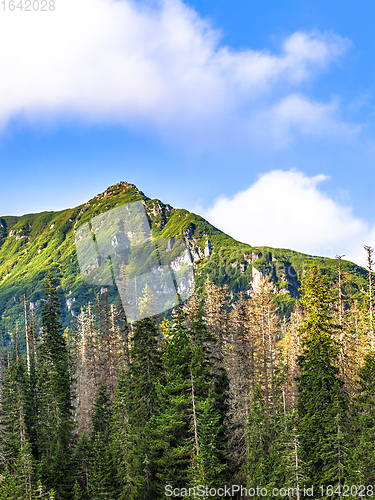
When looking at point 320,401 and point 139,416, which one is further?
point 139,416

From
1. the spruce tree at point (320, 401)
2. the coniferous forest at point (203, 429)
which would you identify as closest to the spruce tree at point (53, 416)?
the coniferous forest at point (203, 429)

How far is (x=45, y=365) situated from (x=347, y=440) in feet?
92.0

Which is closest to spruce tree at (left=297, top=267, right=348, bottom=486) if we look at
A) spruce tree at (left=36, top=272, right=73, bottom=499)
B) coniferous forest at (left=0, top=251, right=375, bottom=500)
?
coniferous forest at (left=0, top=251, right=375, bottom=500)

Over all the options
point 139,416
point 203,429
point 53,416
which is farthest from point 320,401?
point 53,416

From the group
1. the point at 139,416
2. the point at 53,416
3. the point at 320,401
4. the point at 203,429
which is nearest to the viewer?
the point at 203,429

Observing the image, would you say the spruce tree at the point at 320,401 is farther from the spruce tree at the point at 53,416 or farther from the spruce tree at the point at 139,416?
the spruce tree at the point at 53,416

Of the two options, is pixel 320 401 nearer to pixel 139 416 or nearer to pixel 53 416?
pixel 139 416

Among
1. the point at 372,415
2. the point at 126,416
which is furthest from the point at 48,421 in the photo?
the point at 372,415

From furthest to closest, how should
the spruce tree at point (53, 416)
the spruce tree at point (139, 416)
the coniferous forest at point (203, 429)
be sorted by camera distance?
the spruce tree at point (53, 416), the spruce tree at point (139, 416), the coniferous forest at point (203, 429)

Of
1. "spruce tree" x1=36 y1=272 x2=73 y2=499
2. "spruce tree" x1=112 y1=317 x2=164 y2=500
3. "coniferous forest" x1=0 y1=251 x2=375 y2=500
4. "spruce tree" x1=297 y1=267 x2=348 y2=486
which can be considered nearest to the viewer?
"coniferous forest" x1=0 y1=251 x2=375 y2=500

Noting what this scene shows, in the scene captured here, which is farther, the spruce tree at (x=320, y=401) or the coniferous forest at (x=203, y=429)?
the spruce tree at (x=320, y=401)

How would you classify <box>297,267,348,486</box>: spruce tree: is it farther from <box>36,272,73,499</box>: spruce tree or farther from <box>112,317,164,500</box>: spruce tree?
<box>36,272,73,499</box>: spruce tree

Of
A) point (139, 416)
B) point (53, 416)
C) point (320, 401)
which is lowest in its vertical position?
point (53, 416)

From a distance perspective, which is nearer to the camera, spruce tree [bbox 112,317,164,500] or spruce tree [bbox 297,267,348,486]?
spruce tree [bbox 297,267,348,486]
